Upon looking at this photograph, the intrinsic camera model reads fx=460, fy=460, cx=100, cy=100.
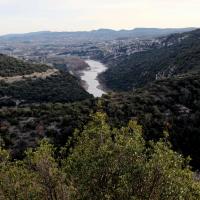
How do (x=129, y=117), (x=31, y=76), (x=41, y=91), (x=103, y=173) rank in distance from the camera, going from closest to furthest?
1. (x=103, y=173)
2. (x=129, y=117)
3. (x=41, y=91)
4. (x=31, y=76)

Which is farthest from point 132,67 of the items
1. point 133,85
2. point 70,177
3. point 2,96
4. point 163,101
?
point 70,177

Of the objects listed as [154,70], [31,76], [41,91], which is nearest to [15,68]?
[31,76]

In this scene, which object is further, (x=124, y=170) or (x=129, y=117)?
(x=129, y=117)

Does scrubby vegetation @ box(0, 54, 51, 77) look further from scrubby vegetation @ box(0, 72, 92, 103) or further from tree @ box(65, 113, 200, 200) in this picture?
tree @ box(65, 113, 200, 200)

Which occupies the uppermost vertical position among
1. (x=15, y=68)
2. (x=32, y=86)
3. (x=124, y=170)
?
(x=124, y=170)

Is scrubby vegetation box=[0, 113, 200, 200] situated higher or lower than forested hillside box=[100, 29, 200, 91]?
higher

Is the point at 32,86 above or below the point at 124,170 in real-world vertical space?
below

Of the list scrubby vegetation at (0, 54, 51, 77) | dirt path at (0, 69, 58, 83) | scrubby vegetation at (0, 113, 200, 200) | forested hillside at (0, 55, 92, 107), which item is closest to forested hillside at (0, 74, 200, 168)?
scrubby vegetation at (0, 113, 200, 200)

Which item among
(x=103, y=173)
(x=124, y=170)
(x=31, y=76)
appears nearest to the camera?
(x=124, y=170)

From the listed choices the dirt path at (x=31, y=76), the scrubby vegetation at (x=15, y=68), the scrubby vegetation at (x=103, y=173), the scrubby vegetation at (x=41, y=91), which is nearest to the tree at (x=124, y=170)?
the scrubby vegetation at (x=103, y=173)

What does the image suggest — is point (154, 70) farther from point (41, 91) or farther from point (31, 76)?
point (41, 91)
